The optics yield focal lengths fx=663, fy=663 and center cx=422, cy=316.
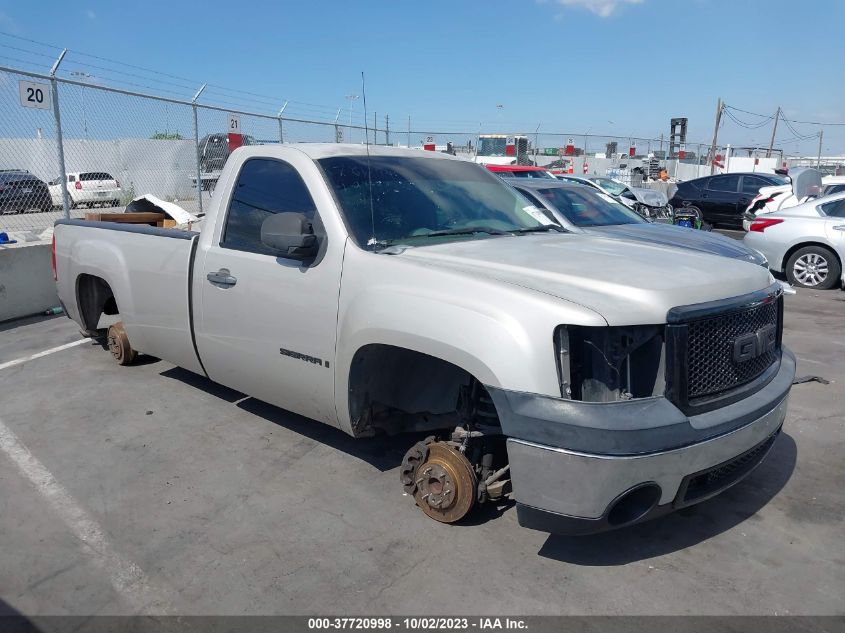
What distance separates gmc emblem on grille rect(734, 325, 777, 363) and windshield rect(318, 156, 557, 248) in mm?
1535

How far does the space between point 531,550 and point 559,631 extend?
1.89 ft

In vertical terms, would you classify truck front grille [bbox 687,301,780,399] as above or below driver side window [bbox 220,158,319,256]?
below

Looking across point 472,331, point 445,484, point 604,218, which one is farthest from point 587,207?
point 472,331

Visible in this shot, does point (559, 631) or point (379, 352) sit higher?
point (379, 352)

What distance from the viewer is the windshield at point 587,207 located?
863 cm

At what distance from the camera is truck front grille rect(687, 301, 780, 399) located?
2775 millimetres

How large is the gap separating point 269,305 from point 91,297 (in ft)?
9.35

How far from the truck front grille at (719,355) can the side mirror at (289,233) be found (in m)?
1.91

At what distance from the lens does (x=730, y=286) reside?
3010 mm

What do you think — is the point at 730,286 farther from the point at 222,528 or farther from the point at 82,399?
the point at 82,399

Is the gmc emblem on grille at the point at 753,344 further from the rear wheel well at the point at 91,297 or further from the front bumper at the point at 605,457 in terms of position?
the rear wheel well at the point at 91,297

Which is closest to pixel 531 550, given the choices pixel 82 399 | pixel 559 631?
pixel 559 631

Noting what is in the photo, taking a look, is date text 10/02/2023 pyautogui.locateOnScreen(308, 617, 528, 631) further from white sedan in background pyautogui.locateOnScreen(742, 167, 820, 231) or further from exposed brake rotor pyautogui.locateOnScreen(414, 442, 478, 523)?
white sedan in background pyautogui.locateOnScreen(742, 167, 820, 231)

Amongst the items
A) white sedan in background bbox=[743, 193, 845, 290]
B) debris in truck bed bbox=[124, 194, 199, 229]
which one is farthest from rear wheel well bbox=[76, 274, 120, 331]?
white sedan in background bbox=[743, 193, 845, 290]
